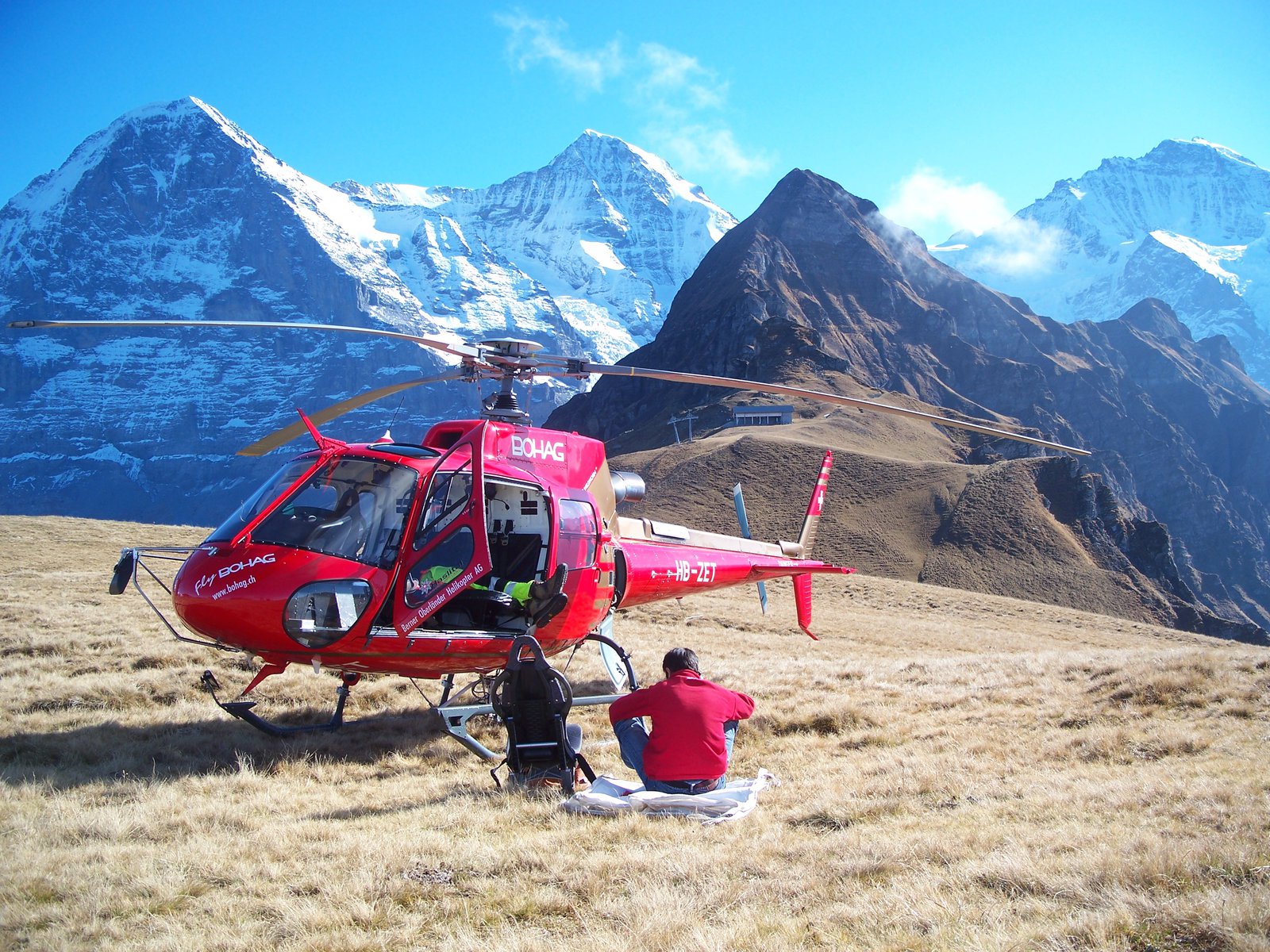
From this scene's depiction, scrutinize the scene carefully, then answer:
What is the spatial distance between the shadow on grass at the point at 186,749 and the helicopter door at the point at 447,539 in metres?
1.75

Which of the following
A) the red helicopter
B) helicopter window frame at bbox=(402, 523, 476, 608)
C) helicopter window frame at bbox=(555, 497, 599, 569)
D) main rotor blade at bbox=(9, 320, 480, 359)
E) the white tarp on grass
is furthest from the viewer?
helicopter window frame at bbox=(555, 497, 599, 569)

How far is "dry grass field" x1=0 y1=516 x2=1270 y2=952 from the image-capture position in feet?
13.4

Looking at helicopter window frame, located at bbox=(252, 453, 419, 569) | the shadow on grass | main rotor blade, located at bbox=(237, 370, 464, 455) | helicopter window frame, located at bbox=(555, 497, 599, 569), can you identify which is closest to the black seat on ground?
helicopter window frame, located at bbox=(252, 453, 419, 569)

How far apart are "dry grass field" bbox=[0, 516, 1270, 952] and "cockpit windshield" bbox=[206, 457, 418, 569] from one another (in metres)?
2.01

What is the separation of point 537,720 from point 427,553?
2.15 m

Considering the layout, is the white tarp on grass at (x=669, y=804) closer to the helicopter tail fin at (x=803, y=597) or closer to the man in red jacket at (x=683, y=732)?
the man in red jacket at (x=683, y=732)

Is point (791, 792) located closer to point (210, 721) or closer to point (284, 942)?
point (284, 942)

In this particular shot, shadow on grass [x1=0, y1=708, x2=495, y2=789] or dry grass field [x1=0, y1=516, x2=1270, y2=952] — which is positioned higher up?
dry grass field [x1=0, y1=516, x2=1270, y2=952]

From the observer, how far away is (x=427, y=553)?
8.42 m

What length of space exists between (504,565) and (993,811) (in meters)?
5.52

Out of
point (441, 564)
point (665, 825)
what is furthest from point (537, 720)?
point (441, 564)

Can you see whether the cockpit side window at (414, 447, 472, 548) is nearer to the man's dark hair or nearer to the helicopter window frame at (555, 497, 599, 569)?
the helicopter window frame at (555, 497, 599, 569)

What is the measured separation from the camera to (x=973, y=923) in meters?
3.88

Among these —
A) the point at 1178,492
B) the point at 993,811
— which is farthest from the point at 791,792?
the point at 1178,492
